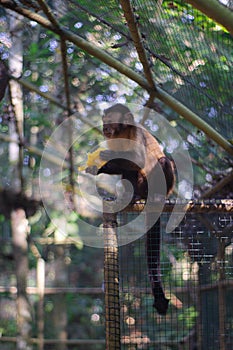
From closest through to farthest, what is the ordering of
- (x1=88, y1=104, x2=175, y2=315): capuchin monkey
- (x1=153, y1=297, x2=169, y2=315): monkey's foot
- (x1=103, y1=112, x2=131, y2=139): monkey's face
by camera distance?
1. (x1=153, y1=297, x2=169, y2=315): monkey's foot
2. (x1=88, y1=104, x2=175, y2=315): capuchin monkey
3. (x1=103, y1=112, x2=131, y2=139): monkey's face

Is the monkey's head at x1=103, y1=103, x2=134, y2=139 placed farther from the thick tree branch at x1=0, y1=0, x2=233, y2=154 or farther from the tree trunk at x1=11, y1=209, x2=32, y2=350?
the tree trunk at x1=11, y1=209, x2=32, y2=350

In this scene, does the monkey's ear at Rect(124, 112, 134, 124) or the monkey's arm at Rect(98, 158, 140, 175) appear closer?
the monkey's arm at Rect(98, 158, 140, 175)

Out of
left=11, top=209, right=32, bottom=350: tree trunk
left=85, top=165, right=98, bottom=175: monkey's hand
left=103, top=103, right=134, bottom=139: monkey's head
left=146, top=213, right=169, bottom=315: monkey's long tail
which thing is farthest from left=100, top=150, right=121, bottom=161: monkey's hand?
left=11, top=209, right=32, bottom=350: tree trunk

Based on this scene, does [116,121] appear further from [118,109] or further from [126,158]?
[126,158]

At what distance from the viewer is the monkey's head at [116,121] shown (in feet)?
15.8

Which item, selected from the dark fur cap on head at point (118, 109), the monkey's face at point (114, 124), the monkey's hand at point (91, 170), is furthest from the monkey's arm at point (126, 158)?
the dark fur cap on head at point (118, 109)

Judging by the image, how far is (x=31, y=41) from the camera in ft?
20.9

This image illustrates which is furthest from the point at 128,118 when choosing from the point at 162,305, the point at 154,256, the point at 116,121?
the point at 162,305

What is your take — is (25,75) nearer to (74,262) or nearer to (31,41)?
(31,41)

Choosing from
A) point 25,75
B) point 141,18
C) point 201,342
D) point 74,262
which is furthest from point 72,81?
point 74,262

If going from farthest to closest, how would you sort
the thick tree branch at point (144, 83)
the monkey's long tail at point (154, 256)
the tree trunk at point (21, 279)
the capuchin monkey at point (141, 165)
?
the tree trunk at point (21, 279) → the thick tree branch at point (144, 83) → the capuchin monkey at point (141, 165) → the monkey's long tail at point (154, 256)

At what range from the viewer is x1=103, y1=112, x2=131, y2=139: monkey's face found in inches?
189

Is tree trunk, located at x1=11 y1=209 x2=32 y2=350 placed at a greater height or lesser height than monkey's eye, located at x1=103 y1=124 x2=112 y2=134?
lesser

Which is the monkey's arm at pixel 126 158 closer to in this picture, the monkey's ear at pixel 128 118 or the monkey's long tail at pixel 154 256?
the monkey's ear at pixel 128 118
